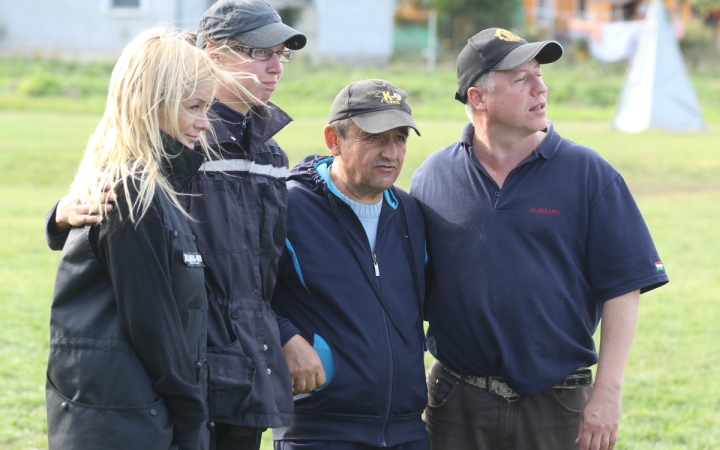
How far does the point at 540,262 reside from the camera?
11.2ft

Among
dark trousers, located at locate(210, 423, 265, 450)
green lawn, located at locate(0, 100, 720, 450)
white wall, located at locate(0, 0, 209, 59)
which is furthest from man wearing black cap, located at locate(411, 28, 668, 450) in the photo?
white wall, located at locate(0, 0, 209, 59)

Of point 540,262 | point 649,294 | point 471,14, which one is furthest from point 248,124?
point 471,14

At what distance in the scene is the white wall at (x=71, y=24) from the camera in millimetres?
35656

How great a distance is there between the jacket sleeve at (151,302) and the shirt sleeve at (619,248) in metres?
1.64

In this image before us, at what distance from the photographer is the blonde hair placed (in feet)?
8.41

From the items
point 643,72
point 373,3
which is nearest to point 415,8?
point 373,3

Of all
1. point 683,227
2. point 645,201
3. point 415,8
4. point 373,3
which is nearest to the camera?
point 683,227

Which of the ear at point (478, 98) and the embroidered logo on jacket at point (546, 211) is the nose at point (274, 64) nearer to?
the ear at point (478, 98)

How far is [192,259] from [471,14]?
4310 centimetres

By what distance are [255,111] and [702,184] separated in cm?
1623

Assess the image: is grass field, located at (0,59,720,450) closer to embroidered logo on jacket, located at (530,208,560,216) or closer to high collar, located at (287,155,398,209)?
high collar, located at (287,155,398,209)

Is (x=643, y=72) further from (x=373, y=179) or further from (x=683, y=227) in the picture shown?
(x=373, y=179)

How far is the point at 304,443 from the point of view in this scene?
3270 millimetres

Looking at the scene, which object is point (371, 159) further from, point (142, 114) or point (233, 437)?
point (233, 437)
